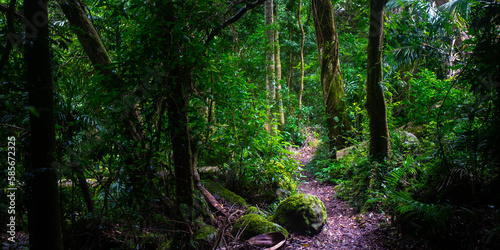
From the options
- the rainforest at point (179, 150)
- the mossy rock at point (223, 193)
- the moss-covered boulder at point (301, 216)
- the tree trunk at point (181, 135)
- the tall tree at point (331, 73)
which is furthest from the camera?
the tall tree at point (331, 73)

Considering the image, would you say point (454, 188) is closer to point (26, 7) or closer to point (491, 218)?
point (491, 218)

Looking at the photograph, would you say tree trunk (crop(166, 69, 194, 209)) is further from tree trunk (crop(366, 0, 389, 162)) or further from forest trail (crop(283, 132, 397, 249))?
tree trunk (crop(366, 0, 389, 162))

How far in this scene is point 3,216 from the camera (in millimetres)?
1961

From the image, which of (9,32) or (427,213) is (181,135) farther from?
(427,213)

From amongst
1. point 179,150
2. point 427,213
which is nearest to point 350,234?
point 427,213

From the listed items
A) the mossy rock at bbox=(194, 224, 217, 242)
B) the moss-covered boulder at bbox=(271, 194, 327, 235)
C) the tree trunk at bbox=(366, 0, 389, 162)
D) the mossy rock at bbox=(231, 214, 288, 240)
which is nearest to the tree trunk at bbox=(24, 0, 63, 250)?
the mossy rock at bbox=(194, 224, 217, 242)

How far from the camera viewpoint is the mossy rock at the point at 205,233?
291 centimetres

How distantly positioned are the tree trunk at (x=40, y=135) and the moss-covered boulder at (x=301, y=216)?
9.36 feet

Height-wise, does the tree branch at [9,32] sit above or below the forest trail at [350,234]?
above

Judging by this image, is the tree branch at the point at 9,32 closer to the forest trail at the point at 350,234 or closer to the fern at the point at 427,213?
the forest trail at the point at 350,234

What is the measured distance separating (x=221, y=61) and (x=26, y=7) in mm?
1958

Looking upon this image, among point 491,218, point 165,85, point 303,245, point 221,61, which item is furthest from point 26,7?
point 491,218

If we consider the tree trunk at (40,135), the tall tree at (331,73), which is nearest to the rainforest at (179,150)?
the tree trunk at (40,135)

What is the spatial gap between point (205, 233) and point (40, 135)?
1.99m
